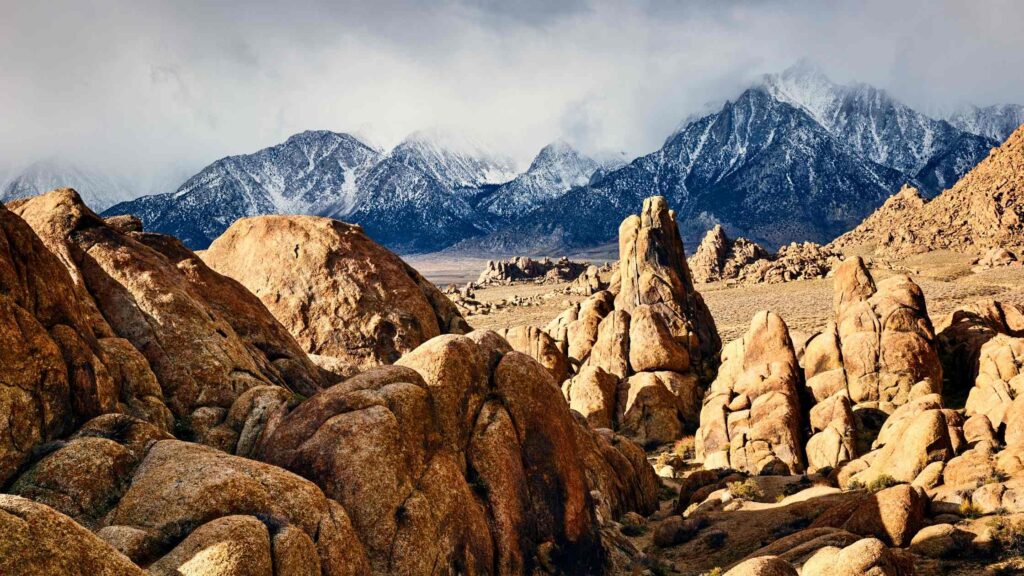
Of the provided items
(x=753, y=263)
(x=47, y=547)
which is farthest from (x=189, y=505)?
(x=753, y=263)

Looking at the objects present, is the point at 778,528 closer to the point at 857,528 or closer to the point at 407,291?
the point at 857,528

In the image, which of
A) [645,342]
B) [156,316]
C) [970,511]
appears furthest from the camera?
[645,342]

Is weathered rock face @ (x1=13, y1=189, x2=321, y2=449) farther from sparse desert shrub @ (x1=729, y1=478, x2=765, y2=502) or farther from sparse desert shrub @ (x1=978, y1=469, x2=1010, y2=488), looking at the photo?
sparse desert shrub @ (x1=978, y1=469, x2=1010, y2=488)

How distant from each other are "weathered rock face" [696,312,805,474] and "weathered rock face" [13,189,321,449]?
25.1 meters

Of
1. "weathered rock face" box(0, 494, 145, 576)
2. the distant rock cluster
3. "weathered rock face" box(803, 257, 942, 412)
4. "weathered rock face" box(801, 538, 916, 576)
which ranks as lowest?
"weathered rock face" box(801, 538, 916, 576)

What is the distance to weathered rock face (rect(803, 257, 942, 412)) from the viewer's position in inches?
1658

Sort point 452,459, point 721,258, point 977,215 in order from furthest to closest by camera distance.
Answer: point 721,258, point 977,215, point 452,459

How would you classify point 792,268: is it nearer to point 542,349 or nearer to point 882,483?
point 542,349

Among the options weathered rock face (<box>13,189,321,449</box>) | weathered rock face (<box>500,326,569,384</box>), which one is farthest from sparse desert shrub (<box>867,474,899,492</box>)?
weathered rock face (<box>500,326,569,384</box>)

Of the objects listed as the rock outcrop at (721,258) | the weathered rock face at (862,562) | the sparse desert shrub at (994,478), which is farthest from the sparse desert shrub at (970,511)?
the rock outcrop at (721,258)

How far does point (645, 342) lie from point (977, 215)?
508ft

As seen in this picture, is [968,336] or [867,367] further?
[968,336]

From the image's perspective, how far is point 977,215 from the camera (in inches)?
6688

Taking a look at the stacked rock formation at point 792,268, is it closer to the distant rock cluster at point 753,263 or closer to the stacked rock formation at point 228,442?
the distant rock cluster at point 753,263
